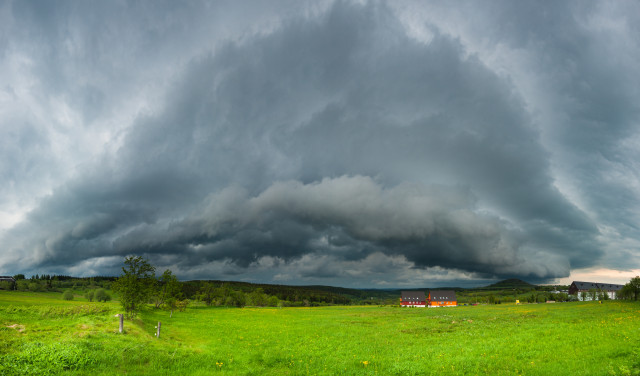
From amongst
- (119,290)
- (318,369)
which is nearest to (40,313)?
(119,290)

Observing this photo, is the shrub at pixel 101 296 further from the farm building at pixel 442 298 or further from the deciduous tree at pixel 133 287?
the farm building at pixel 442 298

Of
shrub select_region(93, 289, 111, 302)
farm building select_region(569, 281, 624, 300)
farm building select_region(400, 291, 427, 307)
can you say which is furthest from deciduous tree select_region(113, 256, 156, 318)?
farm building select_region(569, 281, 624, 300)

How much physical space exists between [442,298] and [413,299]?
1613cm

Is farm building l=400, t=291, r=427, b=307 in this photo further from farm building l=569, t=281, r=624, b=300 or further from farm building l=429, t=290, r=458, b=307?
farm building l=569, t=281, r=624, b=300

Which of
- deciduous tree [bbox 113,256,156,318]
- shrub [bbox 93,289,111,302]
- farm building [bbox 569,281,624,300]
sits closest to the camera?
deciduous tree [bbox 113,256,156,318]

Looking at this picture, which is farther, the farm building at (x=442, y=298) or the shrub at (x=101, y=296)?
the farm building at (x=442, y=298)

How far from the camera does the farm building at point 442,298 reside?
570 feet

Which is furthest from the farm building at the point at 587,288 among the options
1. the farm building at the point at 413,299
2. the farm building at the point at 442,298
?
the farm building at the point at 413,299

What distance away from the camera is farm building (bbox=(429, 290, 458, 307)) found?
174 m

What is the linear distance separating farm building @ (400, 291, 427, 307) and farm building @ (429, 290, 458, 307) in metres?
4.08

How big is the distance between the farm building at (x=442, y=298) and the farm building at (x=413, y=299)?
13.4ft

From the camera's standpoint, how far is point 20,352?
17891 millimetres

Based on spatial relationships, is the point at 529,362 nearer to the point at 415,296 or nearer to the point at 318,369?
the point at 318,369

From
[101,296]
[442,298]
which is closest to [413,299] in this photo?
[442,298]
